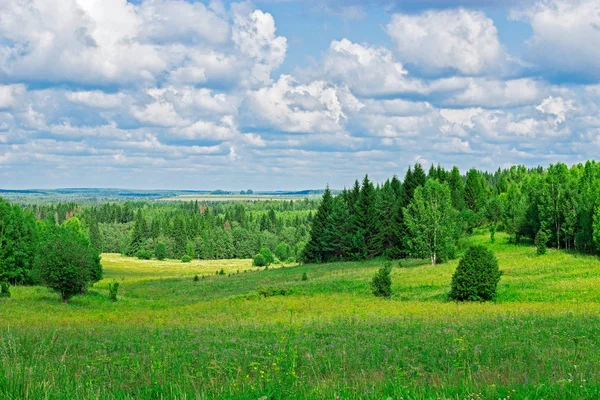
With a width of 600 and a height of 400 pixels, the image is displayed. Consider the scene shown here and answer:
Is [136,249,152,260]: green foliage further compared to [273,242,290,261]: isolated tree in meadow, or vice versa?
[273,242,290,261]: isolated tree in meadow

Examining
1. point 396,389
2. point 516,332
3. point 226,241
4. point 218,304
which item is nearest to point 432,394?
point 396,389

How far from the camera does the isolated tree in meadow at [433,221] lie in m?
59.8

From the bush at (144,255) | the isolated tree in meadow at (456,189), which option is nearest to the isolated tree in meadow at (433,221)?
the isolated tree in meadow at (456,189)

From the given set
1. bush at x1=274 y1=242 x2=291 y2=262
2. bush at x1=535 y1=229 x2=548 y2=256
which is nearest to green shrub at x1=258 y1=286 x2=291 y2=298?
bush at x1=535 y1=229 x2=548 y2=256

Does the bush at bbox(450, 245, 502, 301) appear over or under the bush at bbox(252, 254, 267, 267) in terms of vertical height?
over

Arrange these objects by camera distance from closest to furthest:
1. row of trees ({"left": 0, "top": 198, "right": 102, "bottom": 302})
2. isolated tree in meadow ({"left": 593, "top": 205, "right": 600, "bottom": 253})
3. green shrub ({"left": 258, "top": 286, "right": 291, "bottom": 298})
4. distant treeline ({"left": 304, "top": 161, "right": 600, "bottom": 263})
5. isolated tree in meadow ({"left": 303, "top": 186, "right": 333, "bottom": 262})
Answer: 1. row of trees ({"left": 0, "top": 198, "right": 102, "bottom": 302})
2. green shrub ({"left": 258, "top": 286, "right": 291, "bottom": 298})
3. isolated tree in meadow ({"left": 593, "top": 205, "right": 600, "bottom": 253})
4. distant treeline ({"left": 304, "top": 161, "right": 600, "bottom": 263})
5. isolated tree in meadow ({"left": 303, "top": 186, "right": 333, "bottom": 262})

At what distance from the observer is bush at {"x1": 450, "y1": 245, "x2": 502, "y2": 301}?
3491 centimetres

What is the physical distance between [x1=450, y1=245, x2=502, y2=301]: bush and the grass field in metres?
1.81

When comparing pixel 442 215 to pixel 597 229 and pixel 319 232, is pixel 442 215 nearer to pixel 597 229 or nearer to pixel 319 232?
pixel 597 229

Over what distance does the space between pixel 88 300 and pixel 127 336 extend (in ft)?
87.9

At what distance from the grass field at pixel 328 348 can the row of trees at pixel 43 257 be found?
6.03 ft

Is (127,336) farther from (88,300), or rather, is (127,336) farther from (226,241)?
(226,241)

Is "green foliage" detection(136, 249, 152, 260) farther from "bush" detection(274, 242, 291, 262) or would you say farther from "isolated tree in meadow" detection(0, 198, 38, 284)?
"isolated tree in meadow" detection(0, 198, 38, 284)

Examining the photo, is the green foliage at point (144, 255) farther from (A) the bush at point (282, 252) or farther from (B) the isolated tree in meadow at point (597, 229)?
(B) the isolated tree in meadow at point (597, 229)
